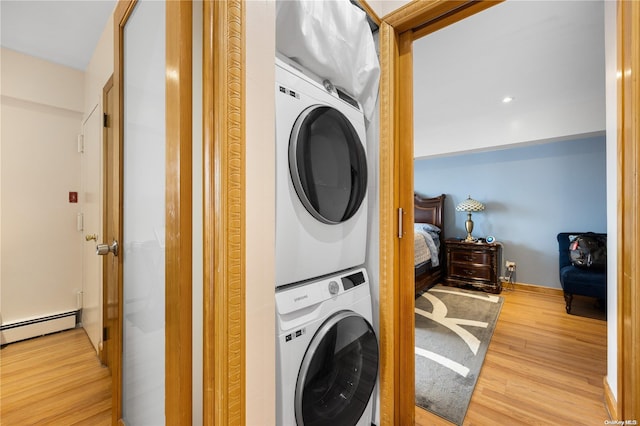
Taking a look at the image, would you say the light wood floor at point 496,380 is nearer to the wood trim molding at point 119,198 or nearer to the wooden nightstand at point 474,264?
the wood trim molding at point 119,198

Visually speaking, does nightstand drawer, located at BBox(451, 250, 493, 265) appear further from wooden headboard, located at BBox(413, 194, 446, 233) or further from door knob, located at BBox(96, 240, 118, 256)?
door knob, located at BBox(96, 240, 118, 256)

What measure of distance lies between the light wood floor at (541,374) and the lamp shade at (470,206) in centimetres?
163

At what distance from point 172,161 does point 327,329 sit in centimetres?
76

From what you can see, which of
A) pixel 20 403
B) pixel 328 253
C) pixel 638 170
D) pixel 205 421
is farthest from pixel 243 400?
pixel 20 403

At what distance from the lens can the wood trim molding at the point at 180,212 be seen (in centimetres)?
66

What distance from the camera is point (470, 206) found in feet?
13.1

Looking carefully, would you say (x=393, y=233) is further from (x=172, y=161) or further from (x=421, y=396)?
(x=421, y=396)

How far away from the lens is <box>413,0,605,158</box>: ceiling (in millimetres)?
1795

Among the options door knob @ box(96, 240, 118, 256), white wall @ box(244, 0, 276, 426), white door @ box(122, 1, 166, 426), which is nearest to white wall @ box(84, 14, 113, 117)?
white door @ box(122, 1, 166, 426)

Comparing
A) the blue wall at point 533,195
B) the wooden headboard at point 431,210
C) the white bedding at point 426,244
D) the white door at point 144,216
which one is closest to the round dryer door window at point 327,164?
the white door at point 144,216

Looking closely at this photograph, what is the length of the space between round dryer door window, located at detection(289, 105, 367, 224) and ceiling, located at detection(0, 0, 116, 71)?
177 cm

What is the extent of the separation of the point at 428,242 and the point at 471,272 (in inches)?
32.1

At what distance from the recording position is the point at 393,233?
124cm


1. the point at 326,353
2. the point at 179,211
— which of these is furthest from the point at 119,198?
the point at 326,353
